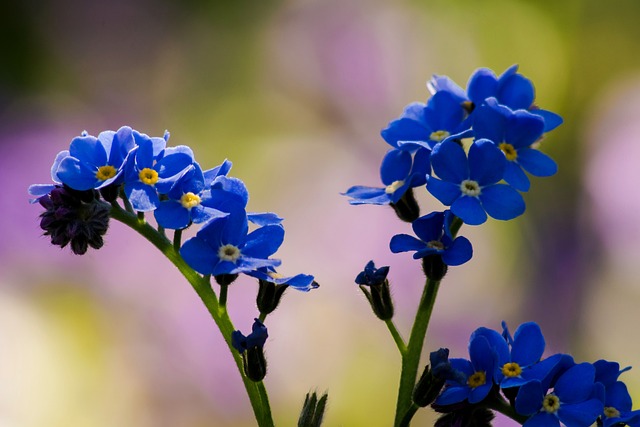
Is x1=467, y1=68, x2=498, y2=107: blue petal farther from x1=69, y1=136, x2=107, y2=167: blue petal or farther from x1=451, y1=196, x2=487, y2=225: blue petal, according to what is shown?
x1=69, y1=136, x2=107, y2=167: blue petal

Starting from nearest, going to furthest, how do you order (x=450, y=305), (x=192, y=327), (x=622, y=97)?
(x=192, y=327)
(x=450, y=305)
(x=622, y=97)

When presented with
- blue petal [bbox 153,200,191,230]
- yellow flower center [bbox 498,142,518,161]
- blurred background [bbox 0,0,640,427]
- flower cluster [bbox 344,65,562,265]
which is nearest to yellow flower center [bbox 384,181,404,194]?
flower cluster [bbox 344,65,562,265]

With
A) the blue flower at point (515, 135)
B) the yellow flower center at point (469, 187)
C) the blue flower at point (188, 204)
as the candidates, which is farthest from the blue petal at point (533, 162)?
the blue flower at point (188, 204)

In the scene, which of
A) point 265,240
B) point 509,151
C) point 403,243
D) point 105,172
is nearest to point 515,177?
point 509,151

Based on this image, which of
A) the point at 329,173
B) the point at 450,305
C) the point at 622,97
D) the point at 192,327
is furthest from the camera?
the point at 622,97

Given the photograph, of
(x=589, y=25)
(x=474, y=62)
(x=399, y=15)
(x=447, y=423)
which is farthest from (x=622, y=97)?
(x=447, y=423)

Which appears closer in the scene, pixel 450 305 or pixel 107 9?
pixel 450 305

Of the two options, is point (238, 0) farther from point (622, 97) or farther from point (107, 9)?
point (622, 97)
